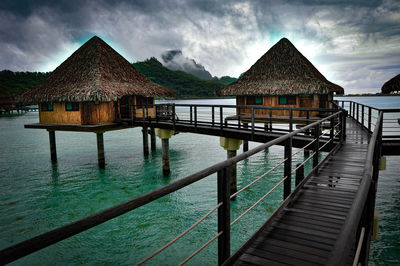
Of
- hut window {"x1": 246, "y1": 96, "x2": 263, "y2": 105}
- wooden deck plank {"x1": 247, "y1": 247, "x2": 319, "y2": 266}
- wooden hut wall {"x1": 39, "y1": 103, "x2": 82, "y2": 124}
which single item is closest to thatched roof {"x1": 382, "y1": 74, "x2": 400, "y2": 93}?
hut window {"x1": 246, "y1": 96, "x2": 263, "y2": 105}

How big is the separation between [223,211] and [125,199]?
10241mm

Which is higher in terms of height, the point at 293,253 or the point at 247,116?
the point at 247,116

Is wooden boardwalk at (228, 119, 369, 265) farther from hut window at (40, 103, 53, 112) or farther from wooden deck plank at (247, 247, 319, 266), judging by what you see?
hut window at (40, 103, 53, 112)

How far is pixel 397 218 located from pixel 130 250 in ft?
30.5

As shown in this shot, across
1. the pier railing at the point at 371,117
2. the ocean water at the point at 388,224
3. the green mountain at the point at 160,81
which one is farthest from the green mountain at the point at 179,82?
the ocean water at the point at 388,224

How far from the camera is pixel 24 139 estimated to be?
31.3 metres

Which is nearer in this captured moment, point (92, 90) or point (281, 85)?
point (92, 90)

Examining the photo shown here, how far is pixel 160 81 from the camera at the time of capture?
172m

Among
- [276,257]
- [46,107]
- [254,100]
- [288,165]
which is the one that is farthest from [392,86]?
[46,107]

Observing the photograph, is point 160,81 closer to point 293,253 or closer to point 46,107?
point 46,107

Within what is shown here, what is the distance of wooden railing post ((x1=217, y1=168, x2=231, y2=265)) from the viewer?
8.36 feet

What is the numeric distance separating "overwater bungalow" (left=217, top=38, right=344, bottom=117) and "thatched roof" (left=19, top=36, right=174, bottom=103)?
6.01 meters

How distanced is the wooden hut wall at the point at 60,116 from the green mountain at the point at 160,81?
98.7m

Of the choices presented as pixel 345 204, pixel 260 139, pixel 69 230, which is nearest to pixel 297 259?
pixel 345 204
